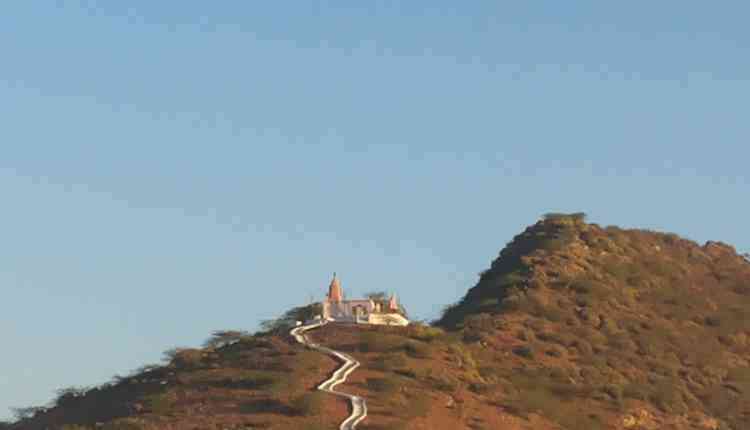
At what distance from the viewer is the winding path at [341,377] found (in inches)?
2532

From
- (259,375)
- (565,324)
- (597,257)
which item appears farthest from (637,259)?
(259,375)

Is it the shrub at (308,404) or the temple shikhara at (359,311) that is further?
the temple shikhara at (359,311)

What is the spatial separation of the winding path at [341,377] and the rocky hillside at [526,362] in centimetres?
52

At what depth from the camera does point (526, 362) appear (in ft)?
273

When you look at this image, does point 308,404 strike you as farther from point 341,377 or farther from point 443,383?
point 443,383

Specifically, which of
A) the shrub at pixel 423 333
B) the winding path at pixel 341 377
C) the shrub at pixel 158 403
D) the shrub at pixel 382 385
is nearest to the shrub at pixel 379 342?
the shrub at pixel 423 333

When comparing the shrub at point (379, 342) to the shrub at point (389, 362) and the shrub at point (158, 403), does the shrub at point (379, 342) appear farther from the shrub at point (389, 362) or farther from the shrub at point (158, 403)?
the shrub at point (158, 403)

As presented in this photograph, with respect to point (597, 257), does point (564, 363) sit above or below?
below

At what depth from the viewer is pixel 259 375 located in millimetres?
72125

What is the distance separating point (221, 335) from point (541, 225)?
122 ft

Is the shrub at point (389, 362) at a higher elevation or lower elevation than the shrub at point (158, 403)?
higher

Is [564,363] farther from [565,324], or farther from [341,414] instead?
[341,414]

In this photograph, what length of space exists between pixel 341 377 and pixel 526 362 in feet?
Result: 47.7

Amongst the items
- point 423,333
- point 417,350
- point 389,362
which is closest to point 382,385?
point 389,362
